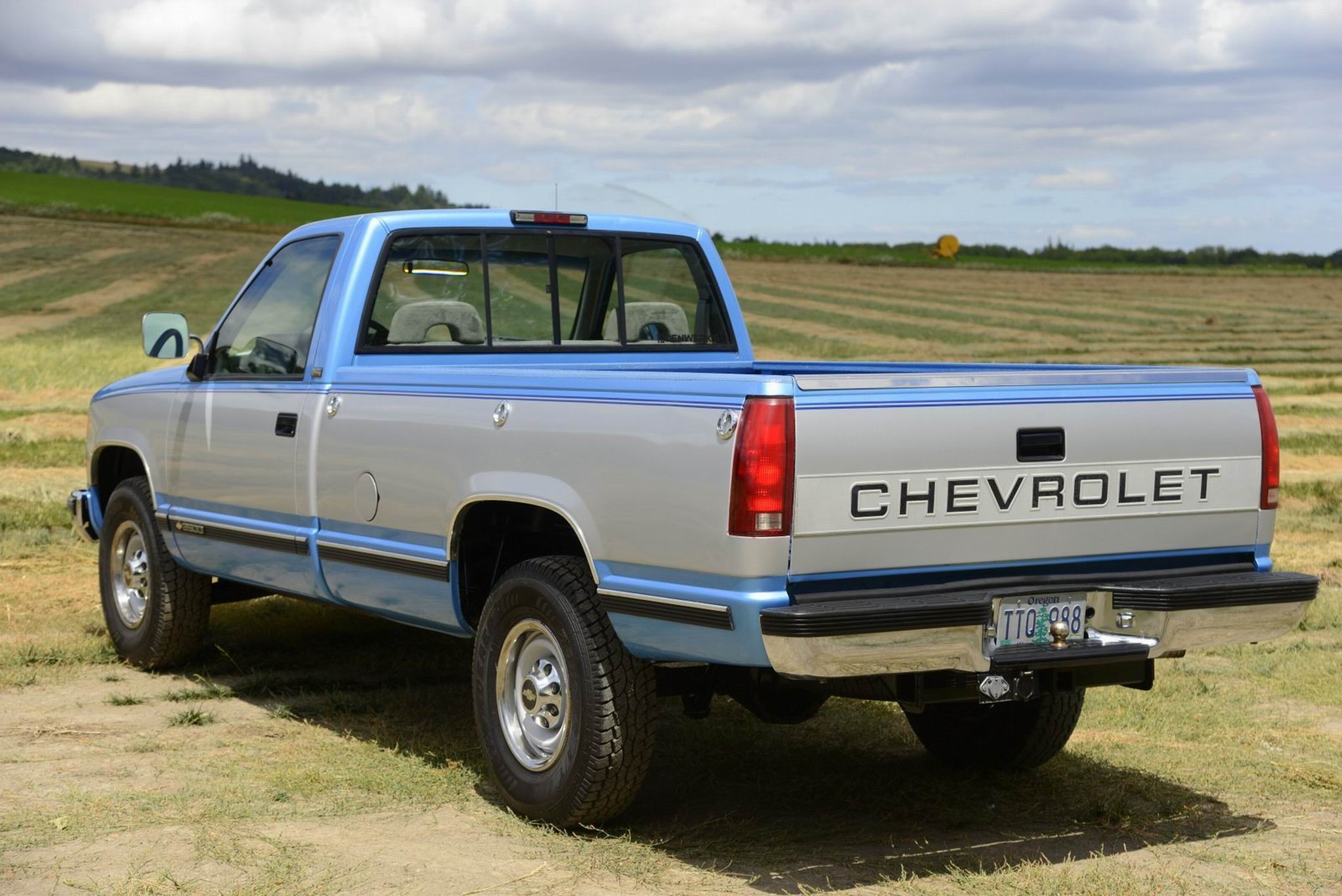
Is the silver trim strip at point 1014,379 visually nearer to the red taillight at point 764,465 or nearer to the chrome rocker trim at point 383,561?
the red taillight at point 764,465

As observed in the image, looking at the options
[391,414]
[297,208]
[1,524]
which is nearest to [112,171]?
[297,208]

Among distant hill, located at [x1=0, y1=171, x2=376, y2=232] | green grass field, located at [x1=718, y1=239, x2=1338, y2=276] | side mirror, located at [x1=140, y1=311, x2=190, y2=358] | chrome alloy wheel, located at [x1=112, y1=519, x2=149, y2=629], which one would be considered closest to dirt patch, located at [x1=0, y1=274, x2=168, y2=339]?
distant hill, located at [x1=0, y1=171, x2=376, y2=232]

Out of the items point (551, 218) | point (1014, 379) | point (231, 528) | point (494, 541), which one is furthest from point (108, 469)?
point (1014, 379)

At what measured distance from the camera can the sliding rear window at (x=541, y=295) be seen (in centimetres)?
675

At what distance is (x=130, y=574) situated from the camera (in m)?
8.17

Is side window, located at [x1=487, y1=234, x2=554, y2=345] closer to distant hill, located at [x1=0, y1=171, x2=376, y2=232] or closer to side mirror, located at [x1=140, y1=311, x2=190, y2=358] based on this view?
side mirror, located at [x1=140, y1=311, x2=190, y2=358]

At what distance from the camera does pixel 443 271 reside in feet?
22.6

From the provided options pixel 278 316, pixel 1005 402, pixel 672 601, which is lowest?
pixel 672 601

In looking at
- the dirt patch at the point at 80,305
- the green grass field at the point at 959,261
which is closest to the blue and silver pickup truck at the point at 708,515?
the dirt patch at the point at 80,305

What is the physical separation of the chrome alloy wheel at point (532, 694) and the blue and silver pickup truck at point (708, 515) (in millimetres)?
12

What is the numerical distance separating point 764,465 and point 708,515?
236 millimetres

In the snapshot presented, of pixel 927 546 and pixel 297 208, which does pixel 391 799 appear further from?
pixel 297 208

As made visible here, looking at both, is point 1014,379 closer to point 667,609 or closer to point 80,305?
point 667,609

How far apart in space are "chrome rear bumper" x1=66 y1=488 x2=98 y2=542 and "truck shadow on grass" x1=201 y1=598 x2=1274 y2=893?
0.94 metres
